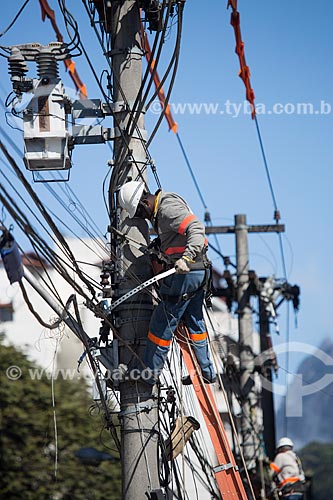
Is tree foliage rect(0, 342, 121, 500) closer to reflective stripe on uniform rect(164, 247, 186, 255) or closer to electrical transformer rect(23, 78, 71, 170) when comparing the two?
reflective stripe on uniform rect(164, 247, 186, 255)

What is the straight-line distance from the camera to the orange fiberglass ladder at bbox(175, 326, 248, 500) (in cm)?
891

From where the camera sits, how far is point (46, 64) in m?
8.78

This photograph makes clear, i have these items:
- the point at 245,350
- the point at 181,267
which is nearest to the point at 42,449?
the point at 245,350

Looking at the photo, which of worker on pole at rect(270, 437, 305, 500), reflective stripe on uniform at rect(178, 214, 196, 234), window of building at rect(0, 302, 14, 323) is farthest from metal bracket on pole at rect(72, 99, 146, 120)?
window of building at rect(0, 302, 14, 323)

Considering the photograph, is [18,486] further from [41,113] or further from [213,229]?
[41,113]

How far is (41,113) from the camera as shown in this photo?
28.5 feet

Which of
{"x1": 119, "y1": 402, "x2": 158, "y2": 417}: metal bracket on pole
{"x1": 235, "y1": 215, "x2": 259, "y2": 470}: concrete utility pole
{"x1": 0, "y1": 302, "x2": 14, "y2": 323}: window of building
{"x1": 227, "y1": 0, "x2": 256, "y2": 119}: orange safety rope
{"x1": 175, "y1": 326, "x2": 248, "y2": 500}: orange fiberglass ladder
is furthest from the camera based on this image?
{"x1": 0, "y1": 302, "x2": 14, "y2": 323}: window of building

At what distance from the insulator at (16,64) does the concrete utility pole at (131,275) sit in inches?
31.0

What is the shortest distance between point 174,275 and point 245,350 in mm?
12139

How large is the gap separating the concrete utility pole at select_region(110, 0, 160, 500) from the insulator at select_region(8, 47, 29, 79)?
0.79m

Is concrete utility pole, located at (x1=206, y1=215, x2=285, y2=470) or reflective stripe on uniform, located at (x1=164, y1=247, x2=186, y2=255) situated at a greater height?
concrete utility pole, located at (x1=206, y1=215, x2=285, y2=470)

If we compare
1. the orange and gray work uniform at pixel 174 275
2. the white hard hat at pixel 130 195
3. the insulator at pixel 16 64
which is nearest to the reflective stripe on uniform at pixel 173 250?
the orange and gray work uniform at pixel 174 275

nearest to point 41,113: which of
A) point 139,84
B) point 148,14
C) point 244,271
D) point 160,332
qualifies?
point 139,84

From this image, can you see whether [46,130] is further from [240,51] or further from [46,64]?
[240,51]
